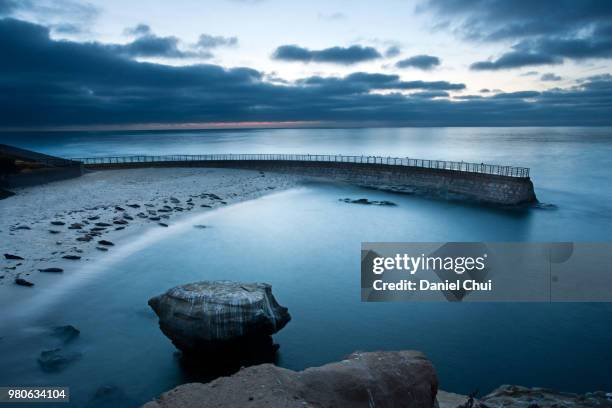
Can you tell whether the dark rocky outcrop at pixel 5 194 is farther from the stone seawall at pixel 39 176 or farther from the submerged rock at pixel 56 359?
the submerged rock at pixel 56 359

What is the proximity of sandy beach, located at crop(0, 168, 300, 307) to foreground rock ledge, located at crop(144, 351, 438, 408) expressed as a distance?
38.8ft

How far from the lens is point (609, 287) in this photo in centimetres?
1992

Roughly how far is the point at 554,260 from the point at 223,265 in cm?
2076

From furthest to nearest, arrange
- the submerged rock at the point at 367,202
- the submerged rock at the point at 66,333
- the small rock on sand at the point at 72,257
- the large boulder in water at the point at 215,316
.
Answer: the submerged rock at the point at 367,202 → the small rock on sand at the point at 72,257 → the submerged rock at the point at 66,333 → the large boulder in water at the point at 215,316

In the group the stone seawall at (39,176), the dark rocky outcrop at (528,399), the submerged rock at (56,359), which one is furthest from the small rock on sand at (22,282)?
the stone seawall at (39,176)

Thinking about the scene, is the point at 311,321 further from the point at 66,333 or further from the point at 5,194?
the point at 5,194

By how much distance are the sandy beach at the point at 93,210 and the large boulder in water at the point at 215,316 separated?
7.85m

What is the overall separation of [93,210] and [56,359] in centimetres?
2106

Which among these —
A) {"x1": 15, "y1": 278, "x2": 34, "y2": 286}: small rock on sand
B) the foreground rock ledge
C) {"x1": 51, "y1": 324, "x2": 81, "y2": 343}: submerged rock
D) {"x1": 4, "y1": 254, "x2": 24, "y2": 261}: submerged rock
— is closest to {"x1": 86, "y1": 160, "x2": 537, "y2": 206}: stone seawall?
the foreground rock ledge

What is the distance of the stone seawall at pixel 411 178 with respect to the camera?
131ft

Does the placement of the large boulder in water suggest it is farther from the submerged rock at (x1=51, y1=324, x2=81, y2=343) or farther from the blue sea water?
the submerged rock at (x1=51, y1=324, x2=81, y2=343)

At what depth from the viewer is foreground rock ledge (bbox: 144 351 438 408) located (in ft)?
24.3

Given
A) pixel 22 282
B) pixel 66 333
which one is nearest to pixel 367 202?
pixel 22 282

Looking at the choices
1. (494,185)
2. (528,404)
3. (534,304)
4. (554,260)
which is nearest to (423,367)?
(528,404)
